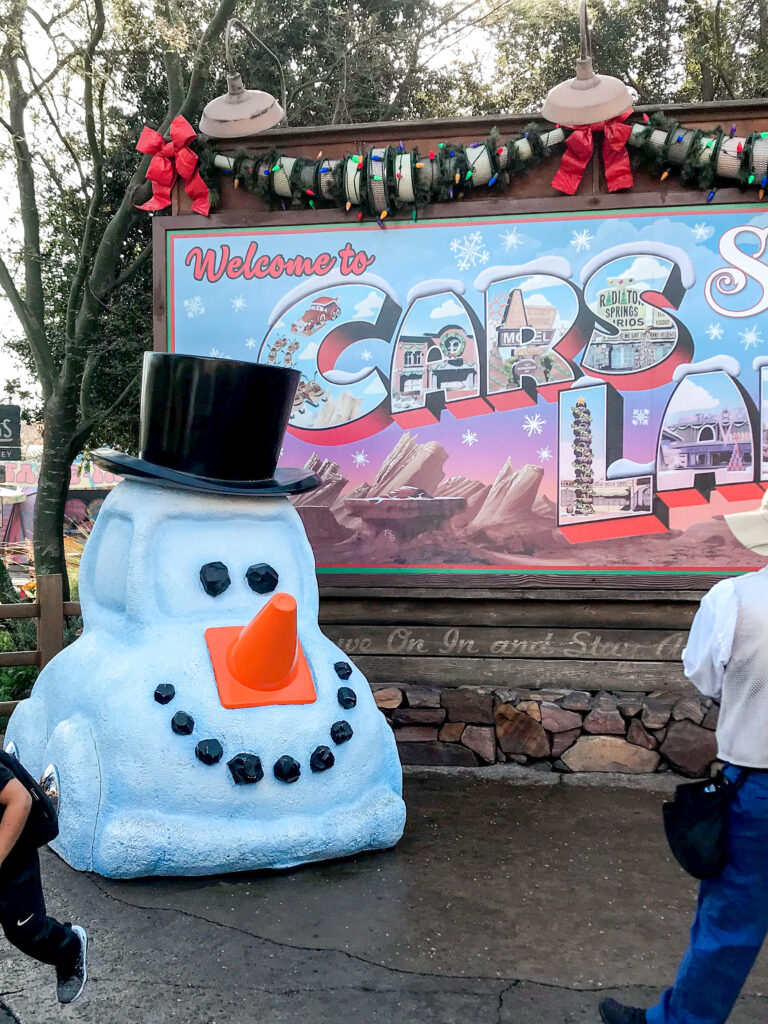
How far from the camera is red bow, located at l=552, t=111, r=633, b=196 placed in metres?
6.08

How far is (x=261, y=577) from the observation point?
4691 millimetres

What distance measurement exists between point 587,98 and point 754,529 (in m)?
3.90

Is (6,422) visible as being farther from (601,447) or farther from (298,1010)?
(298,1010)

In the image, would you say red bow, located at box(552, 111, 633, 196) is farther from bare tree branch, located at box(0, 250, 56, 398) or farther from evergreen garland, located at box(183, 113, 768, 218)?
bare tree branch, located at box(0, 250, 56, 398)

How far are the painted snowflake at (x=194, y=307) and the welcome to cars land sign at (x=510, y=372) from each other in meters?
0.02

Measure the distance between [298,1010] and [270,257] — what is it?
15.7ft

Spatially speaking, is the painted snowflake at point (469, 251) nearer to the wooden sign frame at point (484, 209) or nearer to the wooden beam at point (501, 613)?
the wooden sign frame at point (484, 209)

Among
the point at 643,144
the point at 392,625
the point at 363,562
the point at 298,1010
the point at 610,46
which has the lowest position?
the point at 298,1010

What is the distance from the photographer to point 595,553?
20.5 feet

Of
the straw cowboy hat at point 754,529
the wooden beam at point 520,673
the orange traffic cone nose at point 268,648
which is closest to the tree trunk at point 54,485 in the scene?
the wooden beam at point 520,673

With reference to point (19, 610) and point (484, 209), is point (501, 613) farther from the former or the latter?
point (19, 610)

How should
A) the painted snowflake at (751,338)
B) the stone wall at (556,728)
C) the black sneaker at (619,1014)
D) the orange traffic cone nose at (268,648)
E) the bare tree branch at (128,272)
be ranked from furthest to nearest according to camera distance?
the bare tree branch at (128,272), the painted snowflake at (751,338), the stone wall at (556,728), the orange traffic cone nose at (268,648), the black sneaker at (619,1014)

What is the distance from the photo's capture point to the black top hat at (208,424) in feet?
15.0

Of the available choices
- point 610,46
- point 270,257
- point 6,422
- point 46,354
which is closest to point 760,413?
point 270,257
